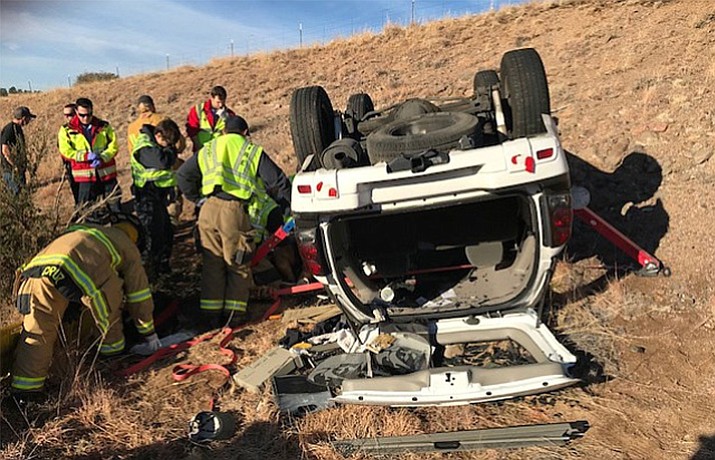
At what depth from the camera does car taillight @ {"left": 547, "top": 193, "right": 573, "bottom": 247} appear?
11.2 ft

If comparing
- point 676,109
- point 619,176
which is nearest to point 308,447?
point 619,176

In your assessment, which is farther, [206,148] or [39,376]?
[206,148]

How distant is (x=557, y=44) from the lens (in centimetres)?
1055

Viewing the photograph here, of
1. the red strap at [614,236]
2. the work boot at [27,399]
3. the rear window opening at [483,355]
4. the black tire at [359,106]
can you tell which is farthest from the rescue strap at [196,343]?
the red strap at [614,236]

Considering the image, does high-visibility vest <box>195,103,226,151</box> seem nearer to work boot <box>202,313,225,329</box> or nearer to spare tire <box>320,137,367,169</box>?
work boot <box>202,313,225,329</box>

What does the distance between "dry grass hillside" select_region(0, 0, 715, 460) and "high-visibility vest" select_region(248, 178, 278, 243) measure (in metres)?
0.85

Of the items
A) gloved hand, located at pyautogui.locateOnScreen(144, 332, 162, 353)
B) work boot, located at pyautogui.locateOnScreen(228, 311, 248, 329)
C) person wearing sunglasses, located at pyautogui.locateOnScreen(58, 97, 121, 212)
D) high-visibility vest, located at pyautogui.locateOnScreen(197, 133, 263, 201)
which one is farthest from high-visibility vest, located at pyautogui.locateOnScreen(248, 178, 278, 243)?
person wearing sunglasses, located at pyautogui.locateOnScreen(58, 97, 121, 212)

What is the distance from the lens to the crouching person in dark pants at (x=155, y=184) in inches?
231

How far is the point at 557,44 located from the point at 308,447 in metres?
9.29

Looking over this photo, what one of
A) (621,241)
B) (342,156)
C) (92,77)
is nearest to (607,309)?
(621,241)

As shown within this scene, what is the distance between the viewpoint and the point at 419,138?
146 inches

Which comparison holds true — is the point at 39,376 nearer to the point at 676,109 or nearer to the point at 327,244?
the point at 327,244

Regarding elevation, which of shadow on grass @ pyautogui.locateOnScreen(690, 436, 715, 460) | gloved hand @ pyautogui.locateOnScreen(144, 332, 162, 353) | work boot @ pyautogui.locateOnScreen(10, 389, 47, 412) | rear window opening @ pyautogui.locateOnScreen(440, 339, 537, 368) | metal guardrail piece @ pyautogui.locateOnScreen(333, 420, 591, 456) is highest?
gloved hand @ pyautogui.locateOnScreen(144, 332, 162, 353)

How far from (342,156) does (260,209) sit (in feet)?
5.08
